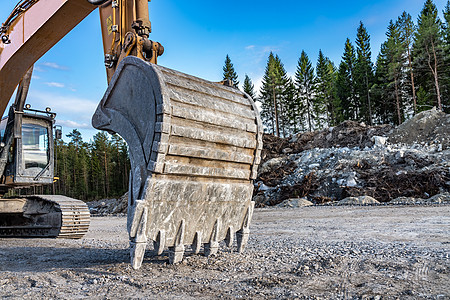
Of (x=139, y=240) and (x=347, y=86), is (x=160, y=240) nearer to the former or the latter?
(x=139, y=240)

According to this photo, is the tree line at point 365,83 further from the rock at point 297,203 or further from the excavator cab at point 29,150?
the excavator cab at point 29,150

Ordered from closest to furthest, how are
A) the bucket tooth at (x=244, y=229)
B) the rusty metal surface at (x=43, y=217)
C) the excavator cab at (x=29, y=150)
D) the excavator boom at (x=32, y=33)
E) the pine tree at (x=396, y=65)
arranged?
the bucket tooth at (x=244, y=229) < the excavator boom at (x=32, y=33) < the rusty metal surface at (x=43, y=217) < the excavator cab at (x=29, y=150) < the pine tree at (x=396, y=65)

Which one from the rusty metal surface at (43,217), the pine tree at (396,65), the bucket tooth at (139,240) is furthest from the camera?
the pine tree at (396,65)

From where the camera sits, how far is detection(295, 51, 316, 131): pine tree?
5222cm

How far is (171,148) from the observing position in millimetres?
3178

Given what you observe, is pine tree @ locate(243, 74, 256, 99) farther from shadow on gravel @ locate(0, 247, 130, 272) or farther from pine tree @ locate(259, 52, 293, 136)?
shadow on gravel @ locate(0, 247, 130, 272)

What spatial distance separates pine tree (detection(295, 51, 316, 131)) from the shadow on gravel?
49.9 m

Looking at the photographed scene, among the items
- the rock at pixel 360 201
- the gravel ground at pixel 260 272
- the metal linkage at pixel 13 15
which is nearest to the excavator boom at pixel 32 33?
the metal linkage at pixel 13 15

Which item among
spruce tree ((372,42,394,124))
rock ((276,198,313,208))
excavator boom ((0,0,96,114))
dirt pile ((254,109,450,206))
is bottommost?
rock ((276,198,313,208))

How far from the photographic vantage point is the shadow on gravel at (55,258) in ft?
13.3

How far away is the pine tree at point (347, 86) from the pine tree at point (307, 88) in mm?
3370

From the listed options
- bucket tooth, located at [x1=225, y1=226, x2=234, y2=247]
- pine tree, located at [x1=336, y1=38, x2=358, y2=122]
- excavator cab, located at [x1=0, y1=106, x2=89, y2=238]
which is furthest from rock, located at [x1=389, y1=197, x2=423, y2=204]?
pine tree, located at [x1=336, y1=38, x2=358, y2=122]

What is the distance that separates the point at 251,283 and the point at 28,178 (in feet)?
20.0

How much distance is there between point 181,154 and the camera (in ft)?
10.7
